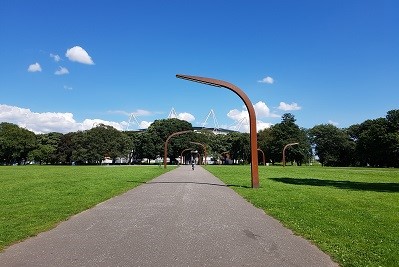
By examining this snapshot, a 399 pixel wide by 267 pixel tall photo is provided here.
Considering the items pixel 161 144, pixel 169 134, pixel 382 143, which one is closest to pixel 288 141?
pixel 382 143

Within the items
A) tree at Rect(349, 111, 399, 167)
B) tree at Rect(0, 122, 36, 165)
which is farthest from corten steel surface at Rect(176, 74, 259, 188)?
tree at Rect(0, 122, 36, 165)

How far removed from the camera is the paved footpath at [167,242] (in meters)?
5.97

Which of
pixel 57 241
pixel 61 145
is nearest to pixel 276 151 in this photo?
pixel 61 145

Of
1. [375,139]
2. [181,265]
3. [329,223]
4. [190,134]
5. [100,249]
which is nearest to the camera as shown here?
[181,265]

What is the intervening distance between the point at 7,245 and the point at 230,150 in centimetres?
11899

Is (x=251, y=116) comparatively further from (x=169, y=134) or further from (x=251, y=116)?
(x=169, y=134)

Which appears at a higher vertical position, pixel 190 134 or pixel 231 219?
pixel 190 134

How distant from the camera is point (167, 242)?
23.6 ft

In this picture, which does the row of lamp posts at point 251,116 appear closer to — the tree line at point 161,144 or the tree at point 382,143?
the tree at point 382,143

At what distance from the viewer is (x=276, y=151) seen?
327 feet

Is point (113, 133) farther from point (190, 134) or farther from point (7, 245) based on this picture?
point (7, 245)

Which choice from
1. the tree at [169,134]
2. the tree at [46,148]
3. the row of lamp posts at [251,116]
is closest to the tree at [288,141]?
the tree at [169,134]

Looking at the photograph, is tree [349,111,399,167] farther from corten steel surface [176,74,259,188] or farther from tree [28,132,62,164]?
tree [28,132,62,164]

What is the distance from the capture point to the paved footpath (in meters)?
5.97
